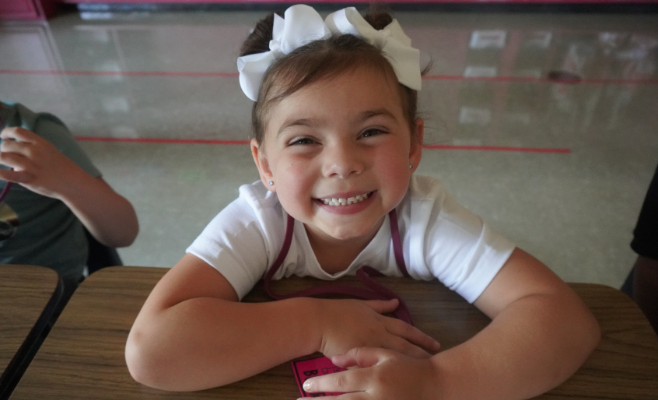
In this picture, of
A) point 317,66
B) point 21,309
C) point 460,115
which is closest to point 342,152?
point 317,66

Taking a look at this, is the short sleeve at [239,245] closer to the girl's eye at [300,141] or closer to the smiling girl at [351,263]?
the smiling girl at [351,263]

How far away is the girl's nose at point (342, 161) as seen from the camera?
1.89 ft

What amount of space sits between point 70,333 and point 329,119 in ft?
1.42

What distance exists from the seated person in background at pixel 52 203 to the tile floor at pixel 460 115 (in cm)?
68

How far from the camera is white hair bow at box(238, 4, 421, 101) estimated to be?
62cm

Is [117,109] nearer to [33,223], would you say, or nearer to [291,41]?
[33,223]

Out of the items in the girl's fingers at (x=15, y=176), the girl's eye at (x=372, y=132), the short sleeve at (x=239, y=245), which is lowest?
the short sleeve at (x=239, y=245)

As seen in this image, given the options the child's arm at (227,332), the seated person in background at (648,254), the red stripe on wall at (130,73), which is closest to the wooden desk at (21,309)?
the child's arm at (227,332)

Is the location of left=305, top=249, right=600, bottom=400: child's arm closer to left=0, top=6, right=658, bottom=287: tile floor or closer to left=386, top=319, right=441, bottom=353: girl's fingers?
left=386, top=319, right=441, bottom=353: girl's fingers

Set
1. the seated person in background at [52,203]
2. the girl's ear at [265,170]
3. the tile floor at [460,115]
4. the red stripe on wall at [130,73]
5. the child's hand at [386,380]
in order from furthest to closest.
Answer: the red stripe on wall at [130,73] → the tile floor at [460,115] → the seated person in background at [52,203] → the girl's ear at [265,170] → the child's hand at [386,380]

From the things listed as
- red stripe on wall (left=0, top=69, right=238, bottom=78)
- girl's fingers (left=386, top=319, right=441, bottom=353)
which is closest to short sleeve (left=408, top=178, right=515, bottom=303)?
girl's fingers (left=386, top=319, right=441, bottom=353)

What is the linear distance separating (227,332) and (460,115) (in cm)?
223

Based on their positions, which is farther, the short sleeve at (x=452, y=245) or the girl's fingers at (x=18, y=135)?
the girl's fingers at (x=18, y=135)

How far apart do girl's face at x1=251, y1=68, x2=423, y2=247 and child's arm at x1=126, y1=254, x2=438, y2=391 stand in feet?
0.42
